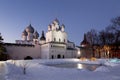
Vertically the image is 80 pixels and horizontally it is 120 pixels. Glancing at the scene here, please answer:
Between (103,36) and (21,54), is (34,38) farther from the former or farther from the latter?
(103,36)

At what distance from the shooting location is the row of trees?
1802 inches

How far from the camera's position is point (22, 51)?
5753 cm

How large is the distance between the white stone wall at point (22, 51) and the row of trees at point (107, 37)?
18.4 meters

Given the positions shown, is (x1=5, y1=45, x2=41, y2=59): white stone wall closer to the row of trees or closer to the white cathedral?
the white cathedral

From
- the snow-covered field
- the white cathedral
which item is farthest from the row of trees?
the snow-covered field

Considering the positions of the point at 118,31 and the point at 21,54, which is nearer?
the point at 118,31

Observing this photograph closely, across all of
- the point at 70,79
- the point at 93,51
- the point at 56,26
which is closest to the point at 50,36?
the point at 56,26

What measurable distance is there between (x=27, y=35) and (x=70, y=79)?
64220 mm

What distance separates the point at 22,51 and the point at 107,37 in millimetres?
27302

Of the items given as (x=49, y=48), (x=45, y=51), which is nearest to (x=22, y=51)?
(x=45, y=51)

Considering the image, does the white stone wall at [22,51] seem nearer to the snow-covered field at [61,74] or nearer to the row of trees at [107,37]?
the row of trees at [107,37]

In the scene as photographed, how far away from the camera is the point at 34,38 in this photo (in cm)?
7319

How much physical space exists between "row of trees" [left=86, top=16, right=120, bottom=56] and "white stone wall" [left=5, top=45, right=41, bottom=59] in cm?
1838

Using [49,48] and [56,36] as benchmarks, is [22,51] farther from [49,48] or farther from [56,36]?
[56,36]
